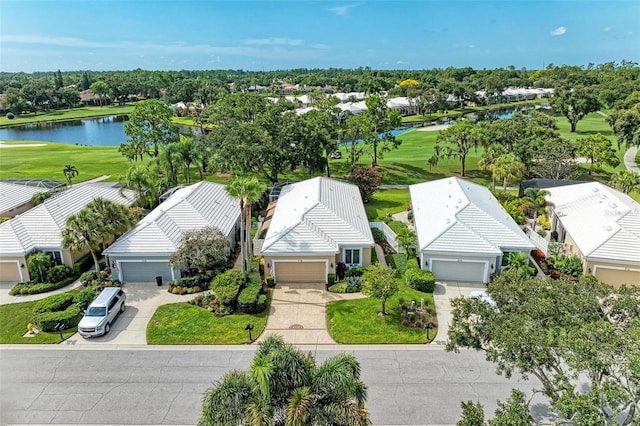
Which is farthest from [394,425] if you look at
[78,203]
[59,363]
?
[78,203]

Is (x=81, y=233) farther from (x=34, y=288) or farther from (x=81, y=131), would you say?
(x=81, y=131)

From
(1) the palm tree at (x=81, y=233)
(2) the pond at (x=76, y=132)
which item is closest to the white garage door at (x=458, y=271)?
(1) the palm tree at (x=81, y=233)

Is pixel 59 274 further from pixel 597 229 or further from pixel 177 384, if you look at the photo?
pixel 597 229

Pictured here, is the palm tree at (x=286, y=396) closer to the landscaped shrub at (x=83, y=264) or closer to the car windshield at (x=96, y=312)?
the car windshield at (x=96, y=312)

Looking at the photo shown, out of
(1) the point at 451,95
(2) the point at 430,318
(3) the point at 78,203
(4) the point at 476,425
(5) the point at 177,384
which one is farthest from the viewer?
(1) the point at 451,95

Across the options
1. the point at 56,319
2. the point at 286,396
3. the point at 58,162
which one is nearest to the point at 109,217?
the point at 56,319

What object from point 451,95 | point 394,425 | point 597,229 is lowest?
point 394,425
